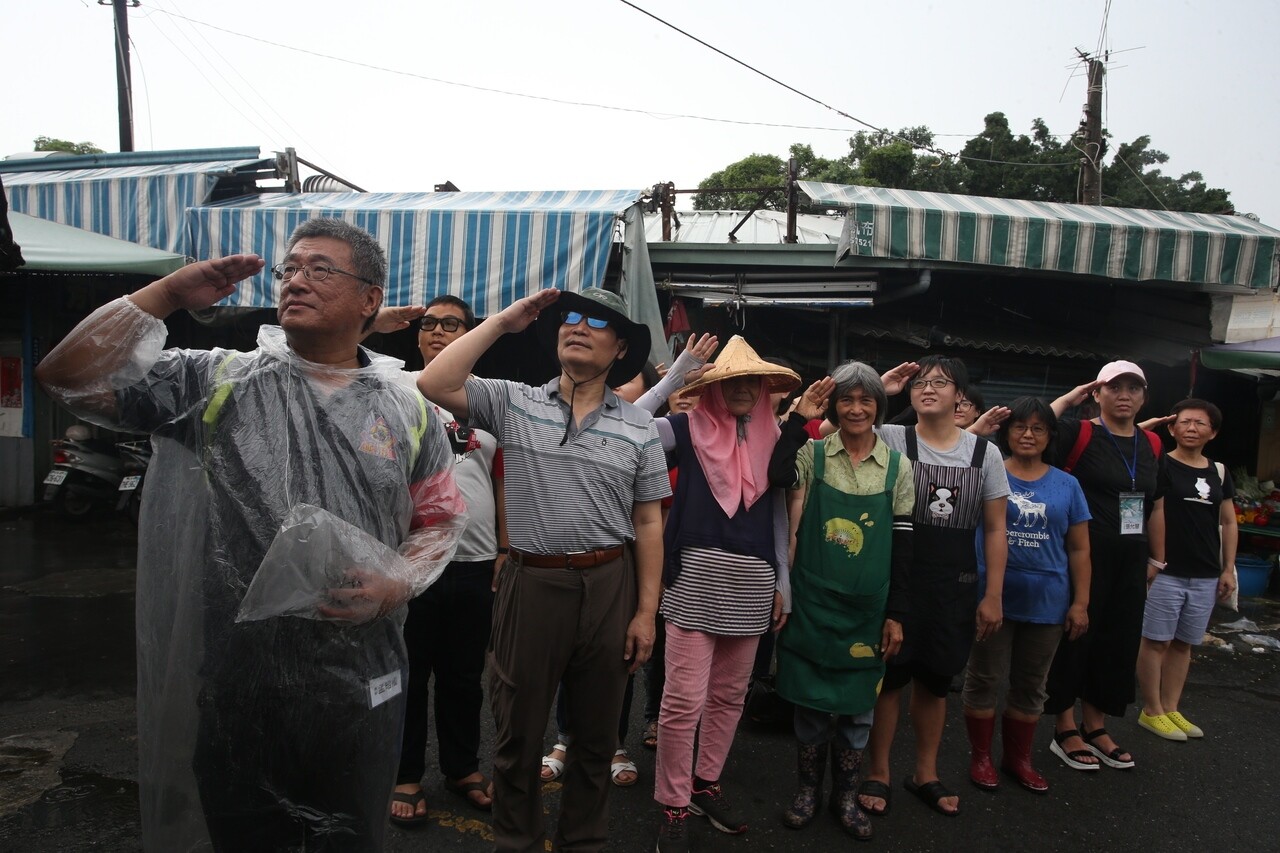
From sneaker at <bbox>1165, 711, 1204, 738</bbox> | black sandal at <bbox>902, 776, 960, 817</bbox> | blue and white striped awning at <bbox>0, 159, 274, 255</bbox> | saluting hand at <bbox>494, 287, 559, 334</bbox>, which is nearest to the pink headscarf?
saluting hand at <bbox>494, 287, 559, 334</bbox>

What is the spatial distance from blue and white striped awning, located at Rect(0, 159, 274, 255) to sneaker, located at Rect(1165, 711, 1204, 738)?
9013 mm

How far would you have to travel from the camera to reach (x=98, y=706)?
399 centimetres

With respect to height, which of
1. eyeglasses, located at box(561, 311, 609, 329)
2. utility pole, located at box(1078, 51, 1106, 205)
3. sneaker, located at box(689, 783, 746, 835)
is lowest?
sneaker, located at box(689, 783, 746, 835)

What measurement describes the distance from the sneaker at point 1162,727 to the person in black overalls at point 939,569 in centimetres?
163

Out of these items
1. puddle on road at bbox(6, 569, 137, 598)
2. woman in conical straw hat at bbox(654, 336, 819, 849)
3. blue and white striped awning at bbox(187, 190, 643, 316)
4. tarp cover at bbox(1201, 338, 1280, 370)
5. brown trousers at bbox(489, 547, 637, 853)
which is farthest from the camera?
tarp cover at bbox(1201, 338, 1280, 370)

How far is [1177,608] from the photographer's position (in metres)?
4.29

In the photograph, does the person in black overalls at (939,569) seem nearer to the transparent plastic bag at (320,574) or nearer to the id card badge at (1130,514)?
the id card badge at (1130,514)

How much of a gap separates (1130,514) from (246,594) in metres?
3.86

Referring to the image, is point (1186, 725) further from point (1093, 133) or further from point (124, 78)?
point (124, 78)

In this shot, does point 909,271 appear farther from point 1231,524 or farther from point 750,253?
point 1231,524

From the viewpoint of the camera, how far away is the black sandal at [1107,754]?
12.5 ft

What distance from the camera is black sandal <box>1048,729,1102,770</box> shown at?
3.79 m

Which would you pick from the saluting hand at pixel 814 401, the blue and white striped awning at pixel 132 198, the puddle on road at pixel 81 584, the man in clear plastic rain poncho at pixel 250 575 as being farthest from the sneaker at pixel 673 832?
the blue and white striped awning at pixel 132 198

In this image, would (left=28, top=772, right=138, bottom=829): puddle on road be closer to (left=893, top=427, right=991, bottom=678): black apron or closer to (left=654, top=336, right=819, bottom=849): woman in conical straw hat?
(left=654, top=336, right=819, bottom=849): woman in conical straw hat
